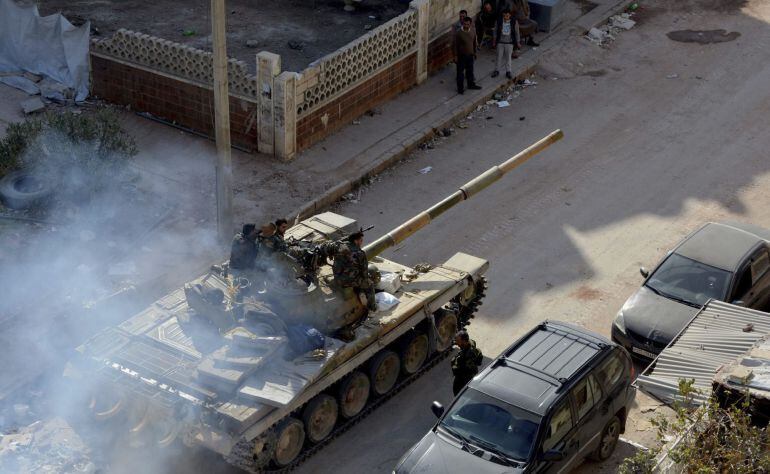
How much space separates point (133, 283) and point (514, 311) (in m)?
5.46

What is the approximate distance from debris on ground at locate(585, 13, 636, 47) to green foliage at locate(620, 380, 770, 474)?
1493 cm

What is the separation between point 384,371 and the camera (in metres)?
14.4

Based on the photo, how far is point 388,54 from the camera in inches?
853

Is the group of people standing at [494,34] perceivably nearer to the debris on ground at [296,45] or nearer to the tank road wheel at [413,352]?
the debris on ground at [296,45]

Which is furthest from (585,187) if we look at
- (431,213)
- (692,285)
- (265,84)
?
(265,84)

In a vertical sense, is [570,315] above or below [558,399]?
below

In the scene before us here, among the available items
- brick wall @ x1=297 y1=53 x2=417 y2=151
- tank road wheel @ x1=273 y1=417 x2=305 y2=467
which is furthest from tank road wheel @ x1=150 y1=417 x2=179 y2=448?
brick wall @ x1=297 y1=53 x2=417 y2=151

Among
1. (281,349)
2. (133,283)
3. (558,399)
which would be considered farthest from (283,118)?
(558,399)

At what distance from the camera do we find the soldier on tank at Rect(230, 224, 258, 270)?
545 inches

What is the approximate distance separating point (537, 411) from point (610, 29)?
15.5 meters

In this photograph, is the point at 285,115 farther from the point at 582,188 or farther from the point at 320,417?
the point at 320,417

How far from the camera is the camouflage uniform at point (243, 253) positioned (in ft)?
45.4

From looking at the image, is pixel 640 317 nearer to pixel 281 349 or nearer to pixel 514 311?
pixel 514 311

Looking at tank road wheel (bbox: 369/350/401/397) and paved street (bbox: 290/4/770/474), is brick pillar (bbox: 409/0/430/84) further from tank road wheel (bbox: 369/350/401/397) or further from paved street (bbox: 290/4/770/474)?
tank road wheel (bbox: 369/350/401/397)
